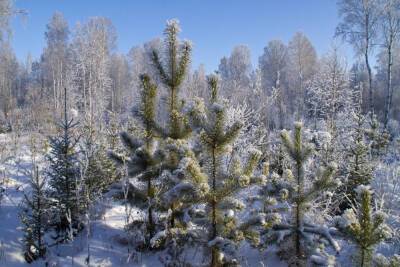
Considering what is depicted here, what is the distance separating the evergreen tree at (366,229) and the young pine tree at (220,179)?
1.15m

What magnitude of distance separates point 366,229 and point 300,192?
4.90 feet

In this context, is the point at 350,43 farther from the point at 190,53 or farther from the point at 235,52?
the point at 235,52

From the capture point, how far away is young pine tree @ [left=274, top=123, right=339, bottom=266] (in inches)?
158

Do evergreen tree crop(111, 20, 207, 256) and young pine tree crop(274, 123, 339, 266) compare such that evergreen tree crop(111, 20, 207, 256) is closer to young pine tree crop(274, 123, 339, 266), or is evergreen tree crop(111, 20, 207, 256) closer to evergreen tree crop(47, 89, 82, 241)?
evergreen tree crop(47, 89, 82, 241)

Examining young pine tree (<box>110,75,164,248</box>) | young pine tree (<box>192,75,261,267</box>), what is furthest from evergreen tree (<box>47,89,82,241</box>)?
young pine tree (<box>192,75,261,267</box>)

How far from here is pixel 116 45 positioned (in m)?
28.2

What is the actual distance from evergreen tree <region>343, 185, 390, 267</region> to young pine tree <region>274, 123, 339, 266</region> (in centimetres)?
128

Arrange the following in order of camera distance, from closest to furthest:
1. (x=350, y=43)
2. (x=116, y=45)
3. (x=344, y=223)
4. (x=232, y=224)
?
(x=344, y=223)
(x=232, y=224)
(x=350, y=43)
(x=116, y=45)

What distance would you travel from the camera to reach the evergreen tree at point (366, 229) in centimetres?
259

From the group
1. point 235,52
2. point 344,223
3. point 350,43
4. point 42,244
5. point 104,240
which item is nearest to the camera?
point 344,223

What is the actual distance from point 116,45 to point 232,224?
2691 centimetres

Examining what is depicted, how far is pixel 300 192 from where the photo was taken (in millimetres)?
4129

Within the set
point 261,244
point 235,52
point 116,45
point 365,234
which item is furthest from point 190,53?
point 235,52

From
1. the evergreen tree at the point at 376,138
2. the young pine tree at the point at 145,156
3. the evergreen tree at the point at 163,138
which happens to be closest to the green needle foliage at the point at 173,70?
the evergreen tree at the point at 163,138
